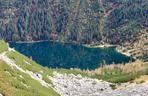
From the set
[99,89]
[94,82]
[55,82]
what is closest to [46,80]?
[55,82]

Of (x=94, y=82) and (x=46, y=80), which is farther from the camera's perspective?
(x=94, y=82)

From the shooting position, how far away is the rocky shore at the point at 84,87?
2272 inches

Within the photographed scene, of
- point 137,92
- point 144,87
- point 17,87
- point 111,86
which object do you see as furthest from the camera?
point 111,86

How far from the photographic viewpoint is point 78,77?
77.1m

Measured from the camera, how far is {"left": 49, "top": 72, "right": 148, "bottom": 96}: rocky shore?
57.7 metres

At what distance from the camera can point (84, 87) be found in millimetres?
67062

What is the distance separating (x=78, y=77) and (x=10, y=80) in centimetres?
3596

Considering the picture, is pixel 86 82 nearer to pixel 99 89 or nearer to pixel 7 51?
pixel 99 89

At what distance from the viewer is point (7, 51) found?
6575 cm

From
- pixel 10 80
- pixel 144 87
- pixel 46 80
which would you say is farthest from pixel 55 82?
pixel 10 80

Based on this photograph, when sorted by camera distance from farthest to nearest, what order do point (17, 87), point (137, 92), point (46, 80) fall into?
point (46, 80) < point (137, 92) < point (17, 87)

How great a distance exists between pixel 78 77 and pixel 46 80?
14.0m

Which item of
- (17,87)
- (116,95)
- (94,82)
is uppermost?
(17,87)

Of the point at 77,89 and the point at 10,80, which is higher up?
the point at 10,80
